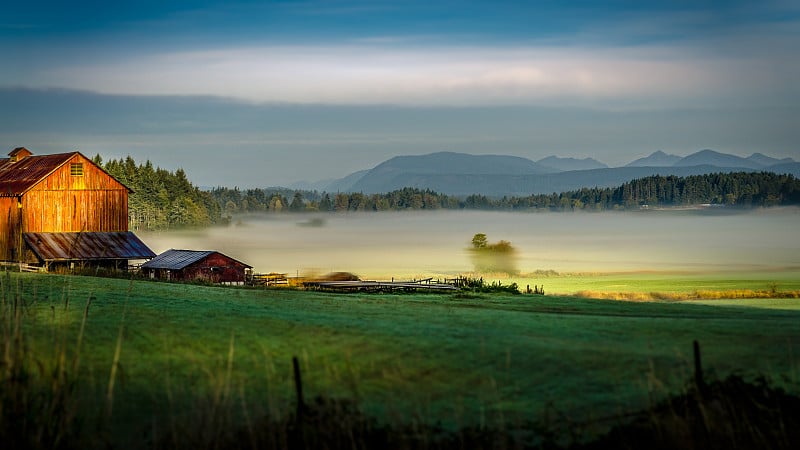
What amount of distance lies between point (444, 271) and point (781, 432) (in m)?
124

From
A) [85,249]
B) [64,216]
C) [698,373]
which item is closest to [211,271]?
[85,249]

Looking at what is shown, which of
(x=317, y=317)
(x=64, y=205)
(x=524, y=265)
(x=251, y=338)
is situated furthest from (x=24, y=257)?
(x=524, y=265)

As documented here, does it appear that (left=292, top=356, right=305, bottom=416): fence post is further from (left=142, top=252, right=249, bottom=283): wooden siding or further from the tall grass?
(left=142, top=252, right=249, bottom=283): wooden siding

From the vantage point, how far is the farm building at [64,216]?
71125mm

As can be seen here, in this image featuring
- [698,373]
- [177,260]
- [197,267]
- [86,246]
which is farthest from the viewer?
[177,260]

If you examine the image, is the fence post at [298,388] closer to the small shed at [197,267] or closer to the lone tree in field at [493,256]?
the small shed at [197,267]

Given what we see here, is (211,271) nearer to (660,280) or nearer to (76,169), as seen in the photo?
(76,169)

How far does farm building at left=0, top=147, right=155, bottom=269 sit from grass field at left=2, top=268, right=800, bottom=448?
41.2 meters

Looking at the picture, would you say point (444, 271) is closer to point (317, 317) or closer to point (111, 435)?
point (317, 317)

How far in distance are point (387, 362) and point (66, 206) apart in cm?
5725

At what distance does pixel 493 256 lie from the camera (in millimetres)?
156250

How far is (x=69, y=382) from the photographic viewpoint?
20.2m

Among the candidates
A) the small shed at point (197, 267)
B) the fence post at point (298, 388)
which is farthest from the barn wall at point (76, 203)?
the fence post at point (298, 388)

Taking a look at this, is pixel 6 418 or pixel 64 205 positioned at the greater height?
pixel 64 205
